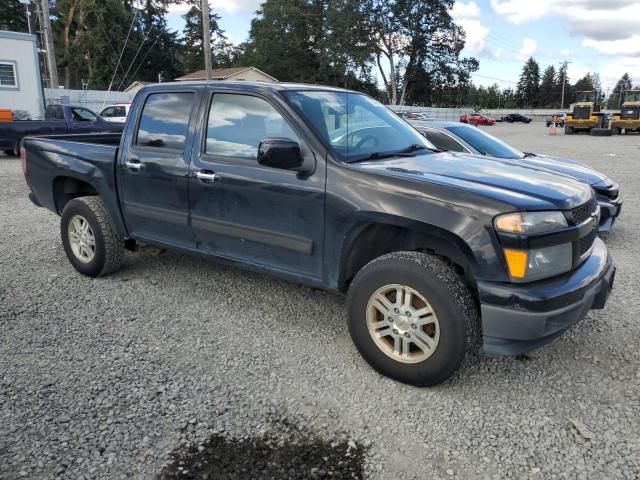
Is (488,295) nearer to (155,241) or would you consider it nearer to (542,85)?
(155,241)

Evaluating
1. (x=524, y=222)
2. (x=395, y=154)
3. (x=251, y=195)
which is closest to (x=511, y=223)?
(x=524, y=222)

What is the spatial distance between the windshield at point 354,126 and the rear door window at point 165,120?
99cm

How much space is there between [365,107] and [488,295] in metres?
2.09

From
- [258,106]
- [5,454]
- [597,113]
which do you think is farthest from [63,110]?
[597,113]

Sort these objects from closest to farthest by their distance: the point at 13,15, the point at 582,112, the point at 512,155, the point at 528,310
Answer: the point at 528,310 → the point at 512,155 → the point at 582,112 → the point at 13,15

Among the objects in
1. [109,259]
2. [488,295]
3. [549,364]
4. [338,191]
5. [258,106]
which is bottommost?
[549,364]

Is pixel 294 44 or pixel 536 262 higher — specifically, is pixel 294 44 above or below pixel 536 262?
above

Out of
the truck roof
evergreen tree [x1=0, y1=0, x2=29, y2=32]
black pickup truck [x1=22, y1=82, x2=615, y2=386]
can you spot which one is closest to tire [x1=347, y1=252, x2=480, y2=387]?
black pickup truck [x1=22, y1=82, x2=615, y2=386]

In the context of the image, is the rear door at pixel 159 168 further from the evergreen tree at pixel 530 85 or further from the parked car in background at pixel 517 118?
the evergreen tree at pixel 530 85

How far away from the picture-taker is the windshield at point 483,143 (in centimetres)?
710

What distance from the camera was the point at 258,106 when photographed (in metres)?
3.83

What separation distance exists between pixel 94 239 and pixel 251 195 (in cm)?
204

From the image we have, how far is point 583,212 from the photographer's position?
320 centimetres

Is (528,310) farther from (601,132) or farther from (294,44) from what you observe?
(294,44)
